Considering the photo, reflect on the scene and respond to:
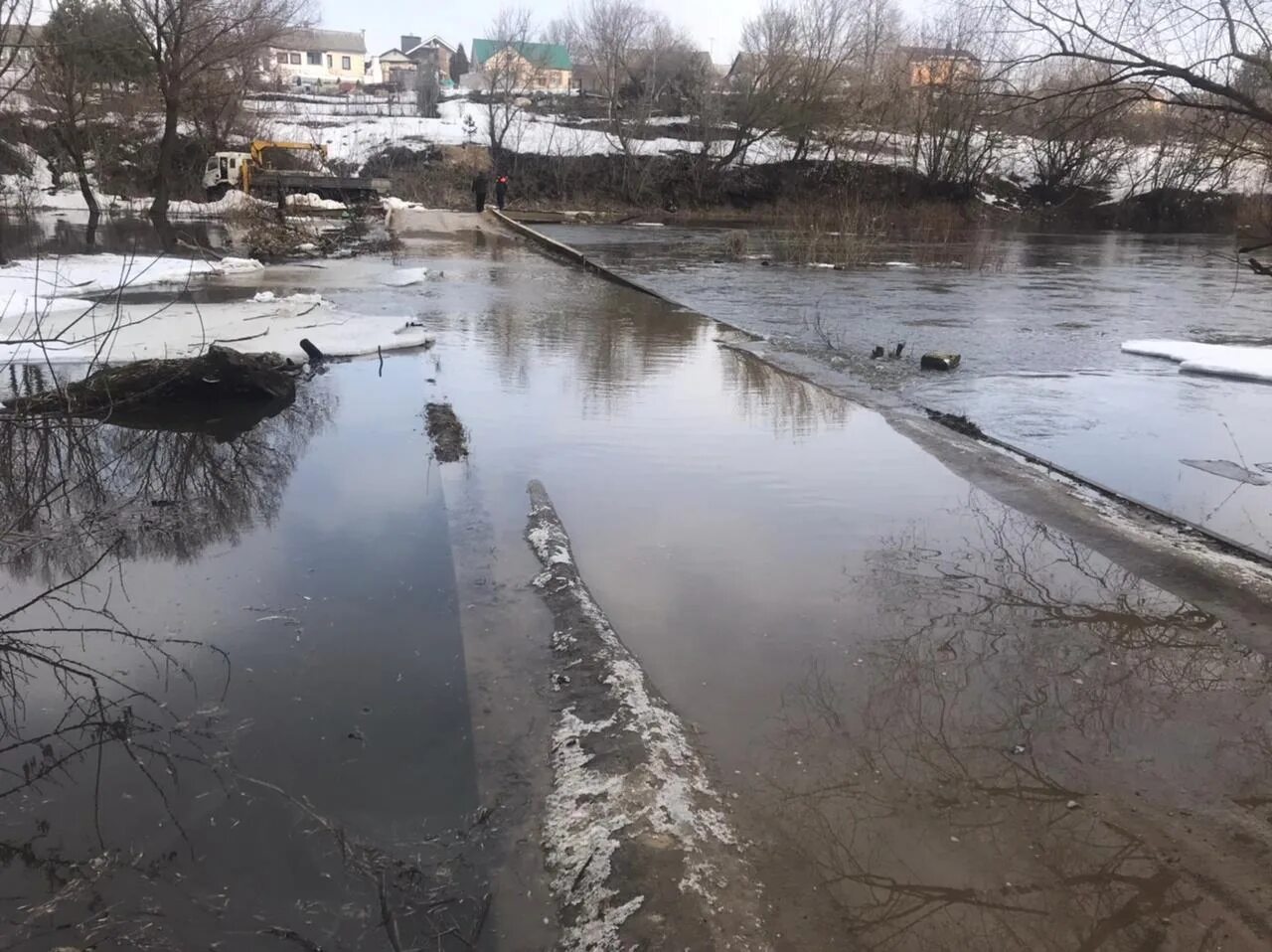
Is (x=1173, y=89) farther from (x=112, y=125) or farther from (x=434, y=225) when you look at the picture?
(x=112, y=125)

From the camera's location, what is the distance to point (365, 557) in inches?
194

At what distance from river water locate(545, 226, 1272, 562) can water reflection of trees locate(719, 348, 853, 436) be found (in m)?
1.03

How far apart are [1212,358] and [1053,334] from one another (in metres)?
2.92

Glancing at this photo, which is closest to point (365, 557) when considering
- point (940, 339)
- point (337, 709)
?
point (337, 709)

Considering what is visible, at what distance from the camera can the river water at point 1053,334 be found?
738 centimetres

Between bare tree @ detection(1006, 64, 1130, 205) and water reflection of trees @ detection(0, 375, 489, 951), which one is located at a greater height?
bare tree @ detection(1006, 64, 1130, 205)

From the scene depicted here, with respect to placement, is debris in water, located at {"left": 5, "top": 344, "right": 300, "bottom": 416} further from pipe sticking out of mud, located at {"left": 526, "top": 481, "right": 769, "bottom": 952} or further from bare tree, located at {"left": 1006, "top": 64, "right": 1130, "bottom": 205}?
bare tree, located at {"left": 1006, "top": 64, "right": 1130, "bottom": 205}

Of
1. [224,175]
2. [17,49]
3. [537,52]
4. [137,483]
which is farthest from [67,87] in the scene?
[537,52]

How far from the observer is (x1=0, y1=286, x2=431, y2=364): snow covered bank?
30.0 ft

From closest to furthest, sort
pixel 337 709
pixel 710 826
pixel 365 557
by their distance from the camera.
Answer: pixel 710 826
pixel 337 709
pixel 365 557

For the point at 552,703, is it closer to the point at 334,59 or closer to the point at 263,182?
the point at 263,182

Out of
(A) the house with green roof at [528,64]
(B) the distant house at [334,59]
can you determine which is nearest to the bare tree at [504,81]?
(A) the house with green roof at [528,64]

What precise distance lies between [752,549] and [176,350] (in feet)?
22.5

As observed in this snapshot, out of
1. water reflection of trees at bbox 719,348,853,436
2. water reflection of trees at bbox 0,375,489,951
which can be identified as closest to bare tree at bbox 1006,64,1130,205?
water reflection of trees at bbox 719,348,853,436
